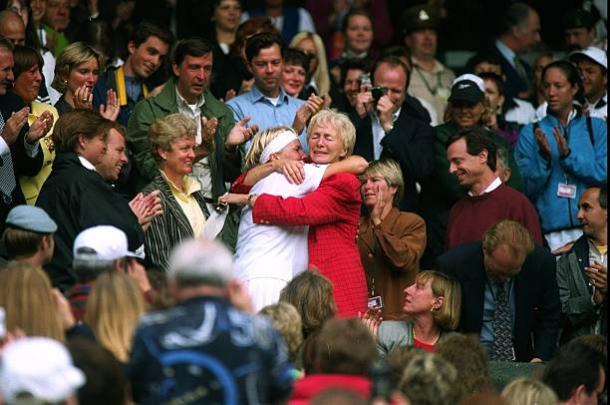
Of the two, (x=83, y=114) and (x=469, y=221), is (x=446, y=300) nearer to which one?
(x=469, y=221)

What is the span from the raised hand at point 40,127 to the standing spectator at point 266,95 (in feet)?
5.92

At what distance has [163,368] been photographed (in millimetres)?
6707

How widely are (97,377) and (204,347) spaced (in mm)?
463

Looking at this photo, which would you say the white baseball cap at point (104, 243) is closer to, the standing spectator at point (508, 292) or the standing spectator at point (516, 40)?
the standing spectator at point (508, 292)

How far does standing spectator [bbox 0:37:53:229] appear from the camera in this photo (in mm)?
11094

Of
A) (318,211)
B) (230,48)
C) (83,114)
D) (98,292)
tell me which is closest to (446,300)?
(318,211)

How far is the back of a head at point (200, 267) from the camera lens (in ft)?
22.1

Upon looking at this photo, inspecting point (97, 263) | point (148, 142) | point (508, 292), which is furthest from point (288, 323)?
point (148, 142)

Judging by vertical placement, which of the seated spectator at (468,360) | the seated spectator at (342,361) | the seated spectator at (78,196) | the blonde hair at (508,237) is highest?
the seated spectator at (78,196)

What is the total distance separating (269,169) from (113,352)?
332cm

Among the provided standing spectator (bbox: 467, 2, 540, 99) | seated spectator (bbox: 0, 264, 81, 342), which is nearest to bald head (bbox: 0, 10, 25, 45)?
standing spectator (bbox: 467, 2, 540, 99)

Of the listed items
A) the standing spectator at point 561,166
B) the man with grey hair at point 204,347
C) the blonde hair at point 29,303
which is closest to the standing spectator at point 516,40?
the standing spectator at point 561,166

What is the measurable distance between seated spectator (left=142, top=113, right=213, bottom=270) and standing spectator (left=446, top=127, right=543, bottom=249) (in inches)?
69.6

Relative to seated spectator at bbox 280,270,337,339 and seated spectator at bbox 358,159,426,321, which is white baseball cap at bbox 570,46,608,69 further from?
seated spectator at bbox 280,270,337,339
